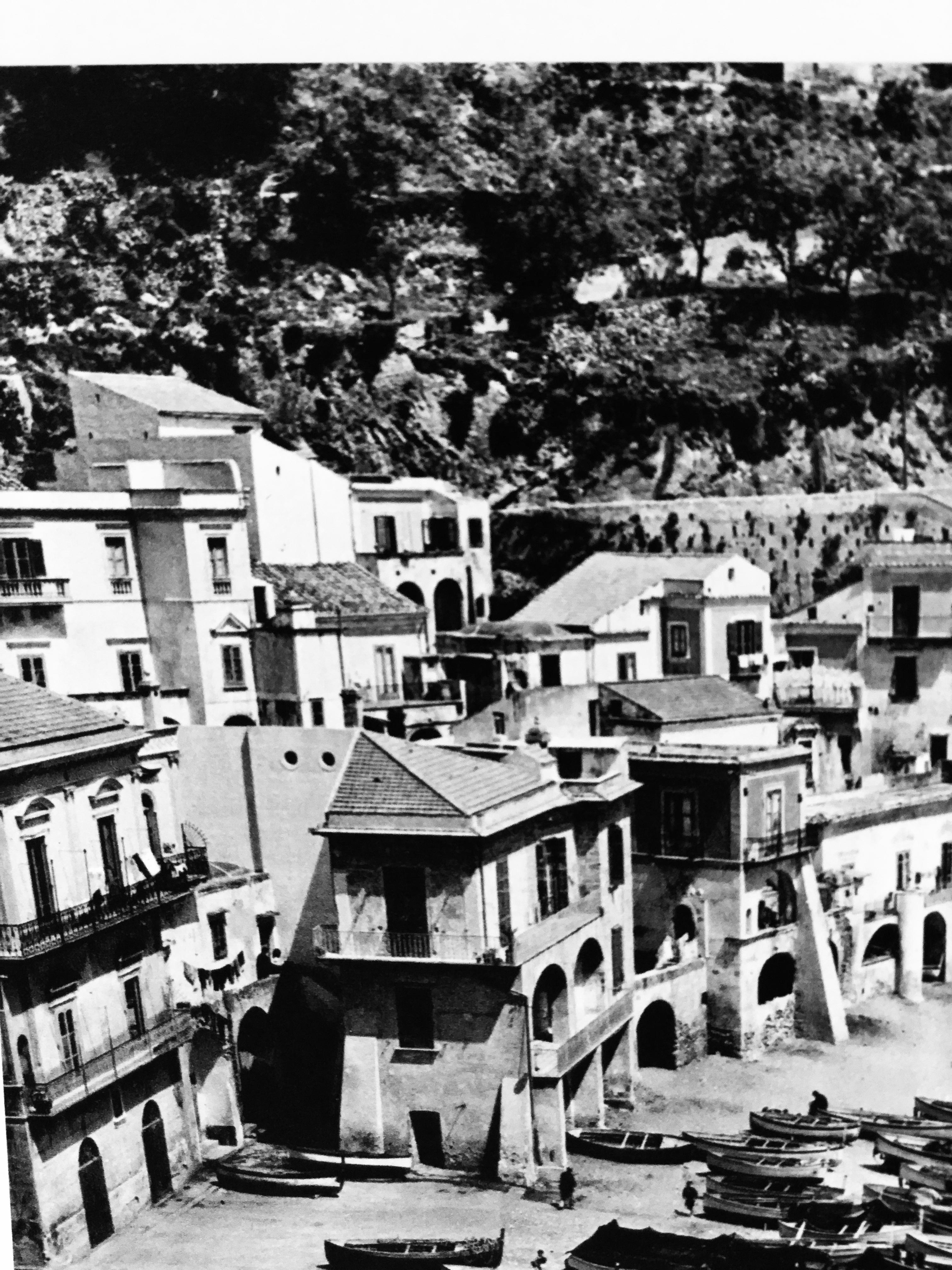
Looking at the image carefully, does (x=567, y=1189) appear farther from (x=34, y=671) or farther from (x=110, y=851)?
(x=34, y=671)

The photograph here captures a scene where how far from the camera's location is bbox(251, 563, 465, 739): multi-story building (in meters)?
14.4

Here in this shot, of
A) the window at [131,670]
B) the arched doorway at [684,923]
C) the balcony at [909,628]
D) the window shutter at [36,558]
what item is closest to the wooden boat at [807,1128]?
the arched doorway at [684,923]

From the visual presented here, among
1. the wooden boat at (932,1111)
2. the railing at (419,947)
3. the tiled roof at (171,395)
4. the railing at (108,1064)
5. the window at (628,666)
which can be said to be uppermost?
the tiled roof at (171,395)

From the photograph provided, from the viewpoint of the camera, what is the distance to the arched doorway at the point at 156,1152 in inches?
433

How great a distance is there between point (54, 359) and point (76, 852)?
480 cm

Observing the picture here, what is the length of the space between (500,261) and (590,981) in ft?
26.4

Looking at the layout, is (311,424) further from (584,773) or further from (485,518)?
(584,773)

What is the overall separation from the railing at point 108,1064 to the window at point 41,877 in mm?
1323

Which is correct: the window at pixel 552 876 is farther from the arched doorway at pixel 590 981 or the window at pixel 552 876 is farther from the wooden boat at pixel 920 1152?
the wooden boat at pixel 920 1152

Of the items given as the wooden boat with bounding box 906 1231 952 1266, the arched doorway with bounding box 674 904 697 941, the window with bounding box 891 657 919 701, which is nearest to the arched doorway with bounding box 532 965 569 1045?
the arched doorway with bounding box 674 904 697 941

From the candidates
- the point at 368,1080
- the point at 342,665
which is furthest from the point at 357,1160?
the point at 342,665

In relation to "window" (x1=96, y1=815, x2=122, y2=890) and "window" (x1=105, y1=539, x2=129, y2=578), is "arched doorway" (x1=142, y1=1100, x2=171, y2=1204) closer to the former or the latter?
"window" (x1=96, y1=815, x2=122, y2=890)

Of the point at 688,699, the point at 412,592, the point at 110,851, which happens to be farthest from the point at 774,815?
the point at 110,851

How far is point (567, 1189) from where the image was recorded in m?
11.4
